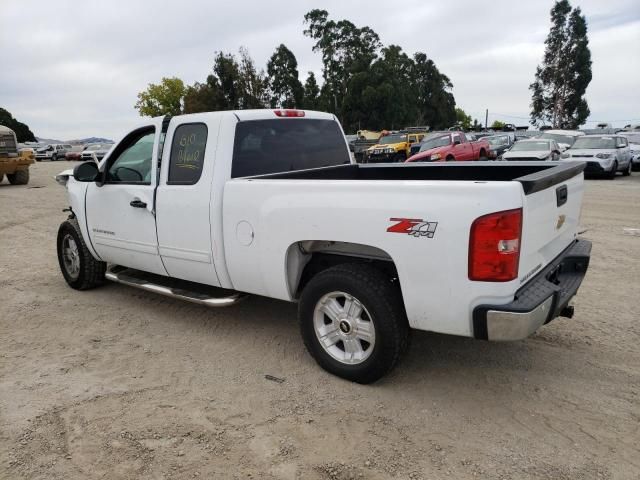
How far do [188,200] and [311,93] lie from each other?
5391cm

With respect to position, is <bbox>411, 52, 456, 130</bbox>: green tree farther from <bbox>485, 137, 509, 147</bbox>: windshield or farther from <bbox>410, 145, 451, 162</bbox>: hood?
<bbox>410, 145, 451, 162</bbox>: hood

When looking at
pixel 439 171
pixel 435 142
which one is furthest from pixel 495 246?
pixel 435 142

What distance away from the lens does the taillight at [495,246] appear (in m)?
2.66

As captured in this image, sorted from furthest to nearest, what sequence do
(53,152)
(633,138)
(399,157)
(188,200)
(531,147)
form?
(53,152) < (399,157) < (633,138) < (531,147) < (188,200)

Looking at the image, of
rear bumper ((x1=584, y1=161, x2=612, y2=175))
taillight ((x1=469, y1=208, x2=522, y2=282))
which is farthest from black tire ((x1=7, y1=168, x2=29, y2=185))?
rear bumper ((x1=584, y1=161, x2=612, y2=175))

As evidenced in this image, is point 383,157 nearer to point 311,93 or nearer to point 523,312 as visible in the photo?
point 523,312

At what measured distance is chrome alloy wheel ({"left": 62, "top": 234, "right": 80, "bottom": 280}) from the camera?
222 inches

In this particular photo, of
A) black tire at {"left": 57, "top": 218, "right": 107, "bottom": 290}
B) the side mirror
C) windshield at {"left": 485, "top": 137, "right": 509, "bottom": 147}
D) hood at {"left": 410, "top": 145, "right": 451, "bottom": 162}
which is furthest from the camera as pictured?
windshield at {"left": 485, "top": 137, "right": 509, "bottom": 147}

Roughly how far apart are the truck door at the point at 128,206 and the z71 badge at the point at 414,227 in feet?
7.93

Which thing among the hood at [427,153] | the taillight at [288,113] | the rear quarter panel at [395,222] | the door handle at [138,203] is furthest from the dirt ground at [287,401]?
the hood at [427,153]

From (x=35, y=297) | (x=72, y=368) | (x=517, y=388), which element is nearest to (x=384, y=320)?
(x=517, y=388)

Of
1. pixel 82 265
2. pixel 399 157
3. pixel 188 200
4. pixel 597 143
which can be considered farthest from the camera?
pixel 399 157

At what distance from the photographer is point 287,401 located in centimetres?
330

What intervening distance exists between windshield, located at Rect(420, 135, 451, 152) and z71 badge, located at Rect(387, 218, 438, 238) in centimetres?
1800
